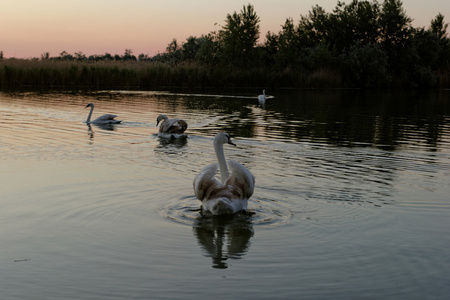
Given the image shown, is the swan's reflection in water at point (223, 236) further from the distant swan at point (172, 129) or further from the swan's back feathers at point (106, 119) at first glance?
the swan's back feathers at point (106, 119)

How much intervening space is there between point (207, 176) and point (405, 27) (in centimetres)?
6698

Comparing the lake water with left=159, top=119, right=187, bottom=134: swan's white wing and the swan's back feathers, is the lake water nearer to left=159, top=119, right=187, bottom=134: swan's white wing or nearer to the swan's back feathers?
left=159, top=119, right=187, bottom=134: swan's white wing

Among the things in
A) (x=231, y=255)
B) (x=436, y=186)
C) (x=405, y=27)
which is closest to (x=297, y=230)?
(x=231, y=255)

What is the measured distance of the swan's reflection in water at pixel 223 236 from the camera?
6478mm

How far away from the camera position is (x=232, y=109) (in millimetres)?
27531

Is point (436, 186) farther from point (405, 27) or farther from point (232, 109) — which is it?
point (405, 27)

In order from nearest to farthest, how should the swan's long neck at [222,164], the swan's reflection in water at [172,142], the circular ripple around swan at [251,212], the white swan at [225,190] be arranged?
the white swan at [225,190], the circular ripple around swan at [251,212], the swan's long neck at [222,164], the swan's reflection in water at [172,142]

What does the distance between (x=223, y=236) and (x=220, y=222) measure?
1.87 feet

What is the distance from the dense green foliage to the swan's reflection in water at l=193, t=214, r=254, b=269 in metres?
40.1

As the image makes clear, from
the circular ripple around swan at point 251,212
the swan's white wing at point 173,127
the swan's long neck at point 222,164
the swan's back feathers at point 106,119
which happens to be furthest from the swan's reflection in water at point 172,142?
the circular ripple around swan at point 251,212

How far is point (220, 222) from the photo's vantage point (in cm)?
774

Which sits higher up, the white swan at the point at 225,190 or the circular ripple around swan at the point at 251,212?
the white swan at the point at 225,190

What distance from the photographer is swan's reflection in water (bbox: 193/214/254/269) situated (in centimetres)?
648

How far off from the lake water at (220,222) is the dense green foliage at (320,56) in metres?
34.7
